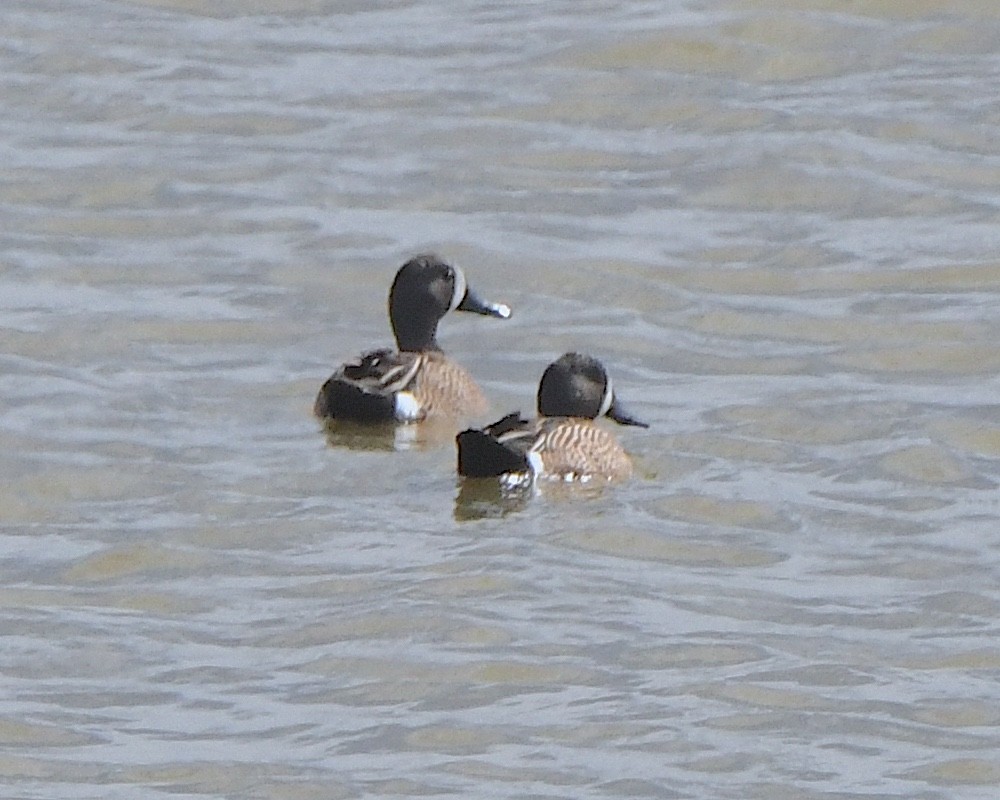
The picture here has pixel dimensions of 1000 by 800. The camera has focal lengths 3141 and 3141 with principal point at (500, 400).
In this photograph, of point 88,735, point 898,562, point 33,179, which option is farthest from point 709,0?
point 88,735

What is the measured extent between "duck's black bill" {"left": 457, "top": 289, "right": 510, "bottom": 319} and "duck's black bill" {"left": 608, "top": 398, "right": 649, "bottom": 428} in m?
1.37

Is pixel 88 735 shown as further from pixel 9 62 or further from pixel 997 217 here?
pixel 9 62

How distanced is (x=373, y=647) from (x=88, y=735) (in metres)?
1.05

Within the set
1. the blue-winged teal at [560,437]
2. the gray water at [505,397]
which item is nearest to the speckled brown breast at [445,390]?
the gray water at [505,397]

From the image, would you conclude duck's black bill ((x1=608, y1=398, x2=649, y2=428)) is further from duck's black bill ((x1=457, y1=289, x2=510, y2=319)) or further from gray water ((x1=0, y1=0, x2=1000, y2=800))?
duck's black bill ((x1=457, y1=289, x2=510, y2=319))

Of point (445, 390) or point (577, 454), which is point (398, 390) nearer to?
point (445, 390)

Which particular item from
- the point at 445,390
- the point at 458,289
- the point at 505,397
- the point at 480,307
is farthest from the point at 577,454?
the point at 480,307

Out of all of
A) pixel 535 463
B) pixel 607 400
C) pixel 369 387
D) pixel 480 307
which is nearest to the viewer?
pixel 535 463

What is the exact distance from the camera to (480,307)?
13328mm

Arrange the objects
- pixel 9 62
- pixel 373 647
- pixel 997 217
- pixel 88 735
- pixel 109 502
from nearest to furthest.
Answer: pixel 88 735, pixel 373 647, pixel 109 502, pixel 997 217, pixel 9 62

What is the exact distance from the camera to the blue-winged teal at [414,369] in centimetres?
1215

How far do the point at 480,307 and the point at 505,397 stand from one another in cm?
70

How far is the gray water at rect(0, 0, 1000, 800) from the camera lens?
8547mm

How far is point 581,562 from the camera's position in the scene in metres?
10.1
